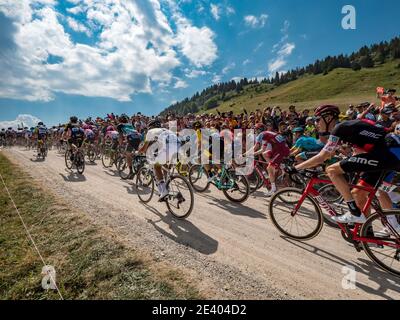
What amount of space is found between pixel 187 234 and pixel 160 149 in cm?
260

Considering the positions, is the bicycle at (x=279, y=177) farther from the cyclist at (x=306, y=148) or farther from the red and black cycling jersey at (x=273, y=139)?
the red and black cycling jersey at (x=273, y=139)

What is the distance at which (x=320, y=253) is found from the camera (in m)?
4.76

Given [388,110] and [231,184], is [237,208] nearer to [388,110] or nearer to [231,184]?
[231,184]

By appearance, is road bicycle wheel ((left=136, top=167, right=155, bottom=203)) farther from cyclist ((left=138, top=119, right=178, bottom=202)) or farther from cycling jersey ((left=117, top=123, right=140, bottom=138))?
cycling jersey ((left=117, top=123, right=140, bottom=138))

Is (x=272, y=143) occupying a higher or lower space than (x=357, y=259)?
higher

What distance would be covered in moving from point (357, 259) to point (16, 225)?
28.1 ft

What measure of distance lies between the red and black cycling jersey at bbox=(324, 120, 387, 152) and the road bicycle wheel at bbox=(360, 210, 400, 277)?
119 cm

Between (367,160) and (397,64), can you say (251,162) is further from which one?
(397,64)

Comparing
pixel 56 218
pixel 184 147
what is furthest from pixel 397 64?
pixel 56 218

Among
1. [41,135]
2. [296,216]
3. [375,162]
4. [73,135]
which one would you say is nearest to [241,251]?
[296,216]

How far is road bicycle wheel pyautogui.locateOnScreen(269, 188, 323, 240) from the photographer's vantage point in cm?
514

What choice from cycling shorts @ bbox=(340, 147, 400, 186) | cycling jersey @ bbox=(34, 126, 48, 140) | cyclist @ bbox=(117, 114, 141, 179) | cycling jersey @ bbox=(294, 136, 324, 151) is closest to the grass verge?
cycling shorts @ bbox=(340, 147, 400, 186)

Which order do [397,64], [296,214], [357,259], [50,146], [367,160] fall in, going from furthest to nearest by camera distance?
1. [397,64]
2. [50,146]
3. [296,214]
4. [357,259]
5. [367,160]
